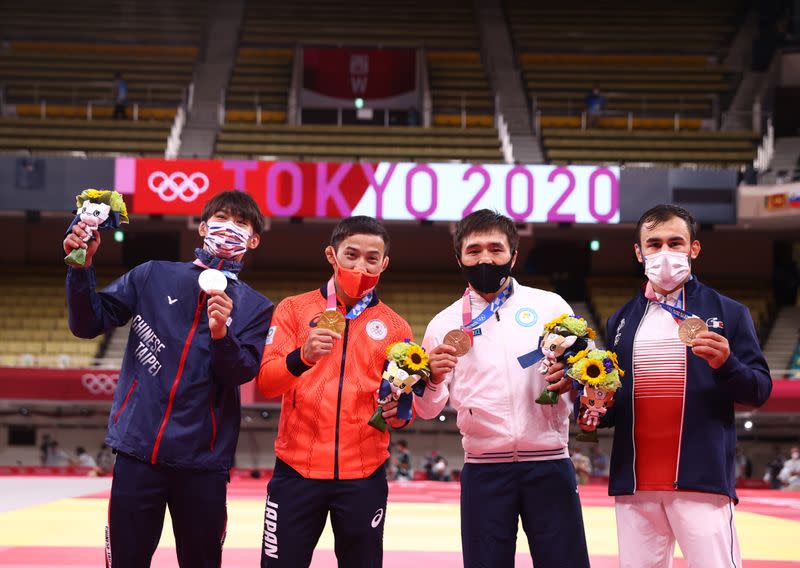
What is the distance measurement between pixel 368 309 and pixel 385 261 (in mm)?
260

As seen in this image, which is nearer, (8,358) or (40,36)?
(8,358)

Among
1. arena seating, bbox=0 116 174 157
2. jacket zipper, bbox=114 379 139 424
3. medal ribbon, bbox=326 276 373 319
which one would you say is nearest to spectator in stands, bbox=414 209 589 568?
medal ribbon, bbox=326 276 373 319

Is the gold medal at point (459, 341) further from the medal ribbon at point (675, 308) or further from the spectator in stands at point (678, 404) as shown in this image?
the medal ribbon at point (675, 308)

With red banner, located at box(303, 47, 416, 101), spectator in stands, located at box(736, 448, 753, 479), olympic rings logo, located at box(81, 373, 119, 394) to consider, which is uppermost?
red banner, located at box(303, 47, 416, 101)

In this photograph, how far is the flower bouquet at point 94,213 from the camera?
420 cm

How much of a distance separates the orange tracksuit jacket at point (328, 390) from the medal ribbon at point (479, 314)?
331 millimetres

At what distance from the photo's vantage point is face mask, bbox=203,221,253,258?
4520 millimetres

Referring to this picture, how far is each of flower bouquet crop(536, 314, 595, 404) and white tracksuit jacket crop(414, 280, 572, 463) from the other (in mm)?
160

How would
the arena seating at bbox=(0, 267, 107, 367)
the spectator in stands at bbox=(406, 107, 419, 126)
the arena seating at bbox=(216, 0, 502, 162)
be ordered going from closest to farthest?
1. the arena seating at bbox=(0, 267, 107, 367)
2. the arena seating at bbox=(216, 0, 502, 162)
3. the spectator in stands at bbox=(406, 107, 419, 126)

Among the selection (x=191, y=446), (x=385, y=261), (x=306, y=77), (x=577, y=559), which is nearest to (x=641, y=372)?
(x=577, y=559)

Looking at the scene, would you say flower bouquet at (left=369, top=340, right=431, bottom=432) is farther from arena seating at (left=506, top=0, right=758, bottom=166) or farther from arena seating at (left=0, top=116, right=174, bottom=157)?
arena seating at (left=0, top=116, right=174, bottom=157)

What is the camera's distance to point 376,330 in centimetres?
465

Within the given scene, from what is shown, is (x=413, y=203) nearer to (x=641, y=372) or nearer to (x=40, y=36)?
(x=40, y=36)

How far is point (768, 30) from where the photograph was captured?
30.3 meters
